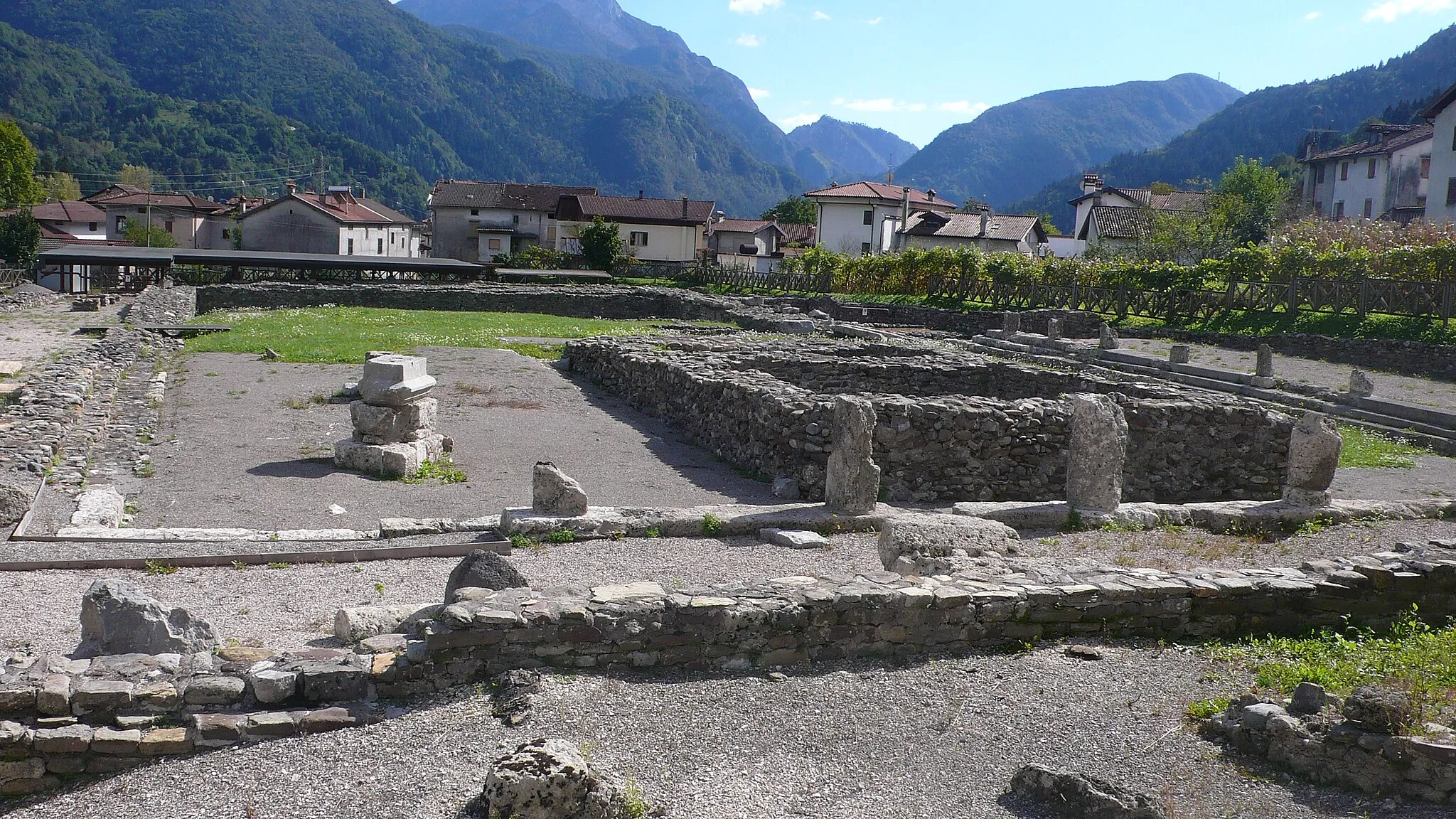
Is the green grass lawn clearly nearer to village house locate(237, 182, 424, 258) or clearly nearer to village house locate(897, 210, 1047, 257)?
village house locate(237, 182, 424, 258)

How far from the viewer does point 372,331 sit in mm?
33094

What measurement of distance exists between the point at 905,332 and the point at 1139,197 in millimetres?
64498

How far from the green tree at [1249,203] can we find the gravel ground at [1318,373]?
3378 centimetres

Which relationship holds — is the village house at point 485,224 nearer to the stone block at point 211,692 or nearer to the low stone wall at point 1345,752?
the stone block at point 211,692

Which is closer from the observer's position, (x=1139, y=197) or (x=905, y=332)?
(x=905, y=332)

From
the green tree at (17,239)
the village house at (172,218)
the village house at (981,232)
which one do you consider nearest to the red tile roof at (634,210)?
the village house at (981,232)

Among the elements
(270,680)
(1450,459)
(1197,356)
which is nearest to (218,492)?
(270,680)

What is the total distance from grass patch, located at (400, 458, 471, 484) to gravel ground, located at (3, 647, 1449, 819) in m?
7.55

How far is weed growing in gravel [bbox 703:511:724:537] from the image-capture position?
36.6 ft

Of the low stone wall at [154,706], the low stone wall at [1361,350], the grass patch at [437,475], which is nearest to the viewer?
the low stone wall at [154,706]

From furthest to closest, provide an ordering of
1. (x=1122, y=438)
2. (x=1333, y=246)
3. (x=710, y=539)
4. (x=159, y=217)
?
(x=159, y=217) < (x=1333, y=246) < (x=1122, y=438) < (x=710, y=539)

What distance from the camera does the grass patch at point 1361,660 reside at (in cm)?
645

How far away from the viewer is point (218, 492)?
12.6m

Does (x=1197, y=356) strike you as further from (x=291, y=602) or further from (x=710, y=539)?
(x=291, y=602)
